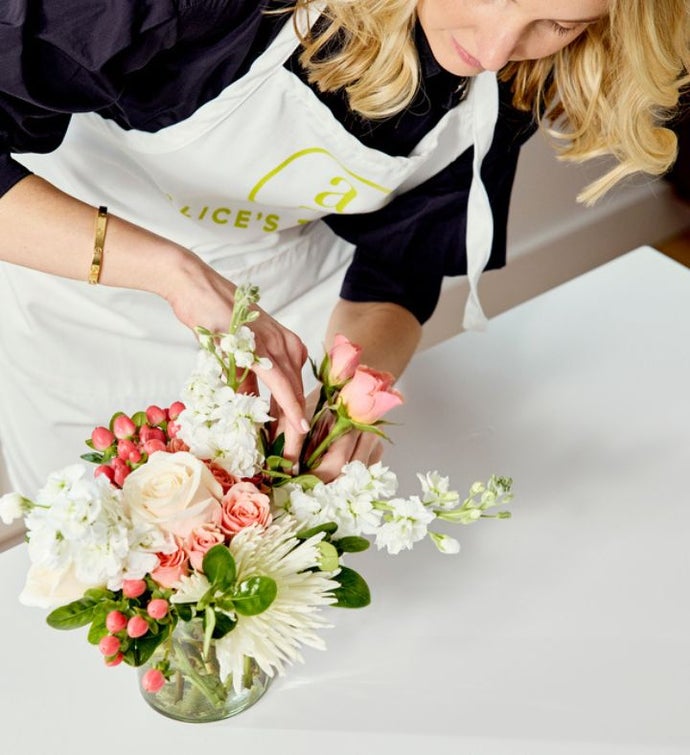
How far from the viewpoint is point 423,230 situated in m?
1.43

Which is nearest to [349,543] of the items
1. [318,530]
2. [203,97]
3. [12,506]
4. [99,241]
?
[318,530]

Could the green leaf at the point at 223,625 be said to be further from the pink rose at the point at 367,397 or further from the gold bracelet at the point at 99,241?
the gold bracelet at the point at 99,241

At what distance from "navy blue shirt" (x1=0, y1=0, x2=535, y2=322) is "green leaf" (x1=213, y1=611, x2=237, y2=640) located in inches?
20.1

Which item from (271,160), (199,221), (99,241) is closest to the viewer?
(99,241)

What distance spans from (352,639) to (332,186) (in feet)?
1.76

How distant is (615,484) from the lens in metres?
1.21

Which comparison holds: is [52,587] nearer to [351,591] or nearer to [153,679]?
[153,679]

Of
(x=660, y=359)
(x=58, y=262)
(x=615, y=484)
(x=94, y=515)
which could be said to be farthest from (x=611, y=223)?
(x=94, y=515)

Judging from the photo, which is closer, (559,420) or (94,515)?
(94,515)

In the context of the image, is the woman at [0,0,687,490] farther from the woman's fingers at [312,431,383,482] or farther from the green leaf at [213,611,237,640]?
the green leaf at [213,611,237,640]

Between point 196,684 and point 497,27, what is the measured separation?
2.11 feet

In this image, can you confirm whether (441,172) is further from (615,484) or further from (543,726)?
(543,726)

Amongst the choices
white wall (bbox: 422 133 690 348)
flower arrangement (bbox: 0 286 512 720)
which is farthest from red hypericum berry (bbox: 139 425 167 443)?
white wall (bbox: 422 133 690 348)

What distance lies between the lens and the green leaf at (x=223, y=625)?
0.80 metres
